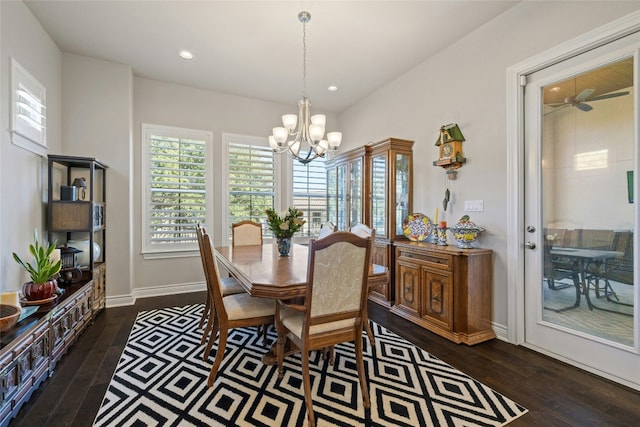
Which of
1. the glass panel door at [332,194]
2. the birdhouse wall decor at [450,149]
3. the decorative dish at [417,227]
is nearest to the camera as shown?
the birdhouse wall decor at [450,149]

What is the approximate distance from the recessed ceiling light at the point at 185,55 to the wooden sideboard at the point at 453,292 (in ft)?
11.4

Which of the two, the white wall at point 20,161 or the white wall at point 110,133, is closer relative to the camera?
the white wall at point 20,161

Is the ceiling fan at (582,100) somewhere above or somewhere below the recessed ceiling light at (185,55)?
below

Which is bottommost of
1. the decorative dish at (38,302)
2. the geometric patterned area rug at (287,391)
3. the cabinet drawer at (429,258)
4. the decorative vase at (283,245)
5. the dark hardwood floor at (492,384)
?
the dark hardwood floor at (492,384)

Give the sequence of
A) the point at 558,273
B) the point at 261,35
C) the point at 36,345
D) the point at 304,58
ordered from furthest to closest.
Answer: the point at 304,58 < the point at 261,35 < the point at 558,273 < the point at 36,345

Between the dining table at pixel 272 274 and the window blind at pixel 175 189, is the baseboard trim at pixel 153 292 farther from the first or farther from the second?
the dining table at pixel 272 274

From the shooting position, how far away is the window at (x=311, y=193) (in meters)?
5.27

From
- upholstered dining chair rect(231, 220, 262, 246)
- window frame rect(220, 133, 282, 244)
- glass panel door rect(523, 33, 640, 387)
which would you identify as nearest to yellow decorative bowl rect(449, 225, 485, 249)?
glass panel door rect(523, 33, 640, 387)

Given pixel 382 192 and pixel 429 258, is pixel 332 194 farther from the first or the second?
pixel 429 258

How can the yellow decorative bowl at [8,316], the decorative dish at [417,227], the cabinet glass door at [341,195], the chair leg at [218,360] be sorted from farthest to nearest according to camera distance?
the cabinet glass door at [341,195], the decorative dish at [417,227], the chair leg at [218,360], the yellow decorative bowl at [8,316]

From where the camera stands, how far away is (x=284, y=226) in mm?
2756

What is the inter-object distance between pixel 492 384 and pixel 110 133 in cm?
479

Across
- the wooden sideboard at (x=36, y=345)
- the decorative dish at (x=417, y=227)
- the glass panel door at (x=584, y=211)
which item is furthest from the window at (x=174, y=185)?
the glass panel door at (x=584, y=211)

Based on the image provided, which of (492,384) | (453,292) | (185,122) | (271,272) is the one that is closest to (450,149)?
(453,292)
